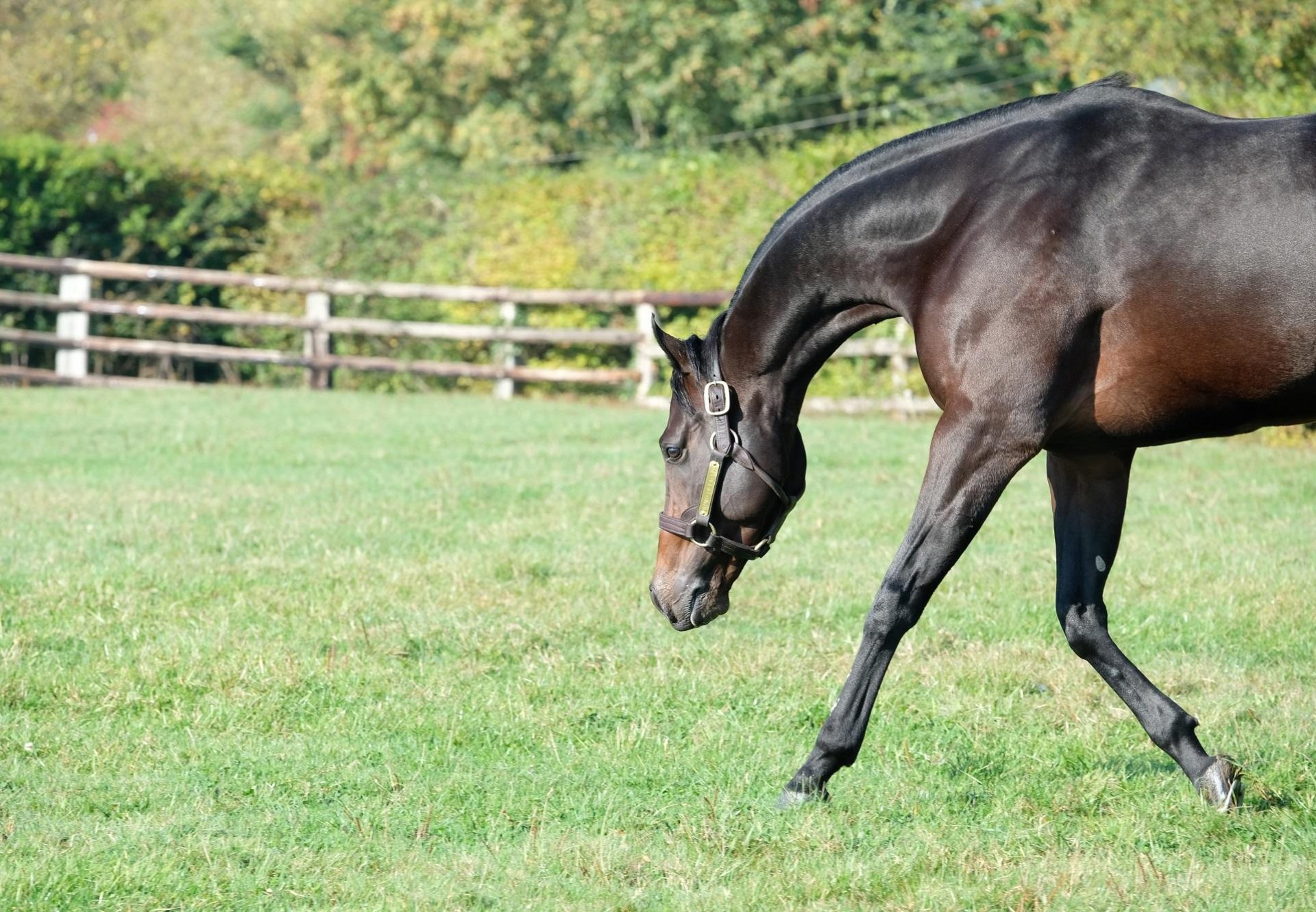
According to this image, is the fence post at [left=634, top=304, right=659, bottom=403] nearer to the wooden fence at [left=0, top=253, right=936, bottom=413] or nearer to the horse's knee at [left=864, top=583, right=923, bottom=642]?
the wooden fence at [left=0, top=253, right=936, bottom=413]

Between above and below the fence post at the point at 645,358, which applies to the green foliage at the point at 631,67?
above

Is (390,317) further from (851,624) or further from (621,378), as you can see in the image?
(851,624)

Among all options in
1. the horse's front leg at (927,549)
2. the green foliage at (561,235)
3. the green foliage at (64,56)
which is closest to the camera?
the horse's front leg at (927,549)

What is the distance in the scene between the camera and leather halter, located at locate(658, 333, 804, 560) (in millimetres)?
4520

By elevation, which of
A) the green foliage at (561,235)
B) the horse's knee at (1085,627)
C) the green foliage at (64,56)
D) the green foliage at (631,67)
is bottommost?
the horse's knee at (1085,627)

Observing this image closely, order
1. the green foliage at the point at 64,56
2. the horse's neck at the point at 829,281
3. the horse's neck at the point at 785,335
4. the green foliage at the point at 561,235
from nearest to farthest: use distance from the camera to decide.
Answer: the horse's neck at the point at 829,281
the horse's neck at the point at 785,335
the green foliage at the point at 561,235
the green foliage at the point at 64,56

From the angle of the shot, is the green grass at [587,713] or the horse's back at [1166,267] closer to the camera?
the green grass at [587,713]

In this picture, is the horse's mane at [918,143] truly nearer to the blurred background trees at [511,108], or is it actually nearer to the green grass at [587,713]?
the green grass at [587,713]

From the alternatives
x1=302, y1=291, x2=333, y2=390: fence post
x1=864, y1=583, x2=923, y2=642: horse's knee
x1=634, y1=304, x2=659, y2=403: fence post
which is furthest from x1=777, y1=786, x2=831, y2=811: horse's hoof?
x1=302, y1=291, x2=333, y2=390: fence post

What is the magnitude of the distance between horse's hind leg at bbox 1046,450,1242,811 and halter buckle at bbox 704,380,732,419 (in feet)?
3.47

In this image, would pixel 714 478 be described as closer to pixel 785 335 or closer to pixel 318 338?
pixel 785 335

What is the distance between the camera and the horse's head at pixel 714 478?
4.55 metres

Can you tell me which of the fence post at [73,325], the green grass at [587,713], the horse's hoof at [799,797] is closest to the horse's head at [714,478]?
the green grass at [587,713]

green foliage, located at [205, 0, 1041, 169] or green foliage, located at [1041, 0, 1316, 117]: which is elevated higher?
green foliage, located at [205, 0, 1041, 169]
